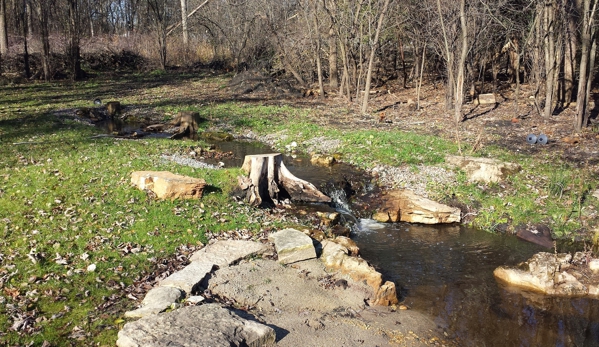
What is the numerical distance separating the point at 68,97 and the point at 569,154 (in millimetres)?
22315

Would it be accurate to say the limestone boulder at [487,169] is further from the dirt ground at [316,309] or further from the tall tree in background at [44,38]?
the tall tree in background at [44,38]

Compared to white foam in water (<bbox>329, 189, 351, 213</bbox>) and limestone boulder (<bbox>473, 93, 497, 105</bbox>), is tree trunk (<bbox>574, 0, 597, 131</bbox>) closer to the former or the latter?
limestone boulder (<bbox>473, 93, 497, 105</bbox>)

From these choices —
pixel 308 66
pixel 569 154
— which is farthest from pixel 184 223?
pixel 308 66

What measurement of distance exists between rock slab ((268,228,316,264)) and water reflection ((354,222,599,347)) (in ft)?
4.79

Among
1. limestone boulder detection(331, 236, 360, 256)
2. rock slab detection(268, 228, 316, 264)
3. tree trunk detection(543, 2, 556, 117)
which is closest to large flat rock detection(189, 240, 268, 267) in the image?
rock slab detection(268, 228, 316, 264)

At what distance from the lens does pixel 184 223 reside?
9.23 metres

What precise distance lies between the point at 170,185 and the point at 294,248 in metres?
3.26

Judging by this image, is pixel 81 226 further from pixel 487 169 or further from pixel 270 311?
pixel 487 169

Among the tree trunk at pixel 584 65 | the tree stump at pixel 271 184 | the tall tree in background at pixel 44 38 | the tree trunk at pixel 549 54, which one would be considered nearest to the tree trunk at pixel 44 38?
the tall tree in background at pixel 44 38

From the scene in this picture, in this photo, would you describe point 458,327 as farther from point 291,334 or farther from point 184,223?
point 184,223

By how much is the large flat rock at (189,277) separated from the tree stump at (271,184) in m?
3.23

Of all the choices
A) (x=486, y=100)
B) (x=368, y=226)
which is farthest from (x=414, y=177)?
(x=486, y=100)

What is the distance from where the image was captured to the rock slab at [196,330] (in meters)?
5.58

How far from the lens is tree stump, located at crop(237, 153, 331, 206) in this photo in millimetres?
11086
